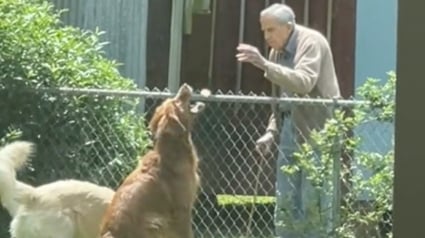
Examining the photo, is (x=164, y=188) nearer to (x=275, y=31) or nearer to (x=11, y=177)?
(x=11, y=177)

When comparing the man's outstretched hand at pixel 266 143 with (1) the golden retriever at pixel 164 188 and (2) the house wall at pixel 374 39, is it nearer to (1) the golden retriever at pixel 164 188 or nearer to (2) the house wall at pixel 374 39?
(1) the golden retriever at pixel 164 188

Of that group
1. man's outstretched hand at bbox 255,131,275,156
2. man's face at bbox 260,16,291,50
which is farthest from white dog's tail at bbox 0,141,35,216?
man's face at bbox 260,16,291,50

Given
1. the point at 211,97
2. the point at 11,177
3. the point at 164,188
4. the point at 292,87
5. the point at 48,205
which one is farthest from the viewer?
the point at 292,87

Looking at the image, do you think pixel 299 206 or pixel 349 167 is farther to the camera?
pixel 299 206

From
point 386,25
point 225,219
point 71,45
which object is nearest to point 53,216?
point 71,45

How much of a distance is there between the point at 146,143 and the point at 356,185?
156 cm

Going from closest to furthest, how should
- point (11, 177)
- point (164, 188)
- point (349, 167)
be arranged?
1. point (164, 188)
2. point (11, 177)
3. point (349, 167)

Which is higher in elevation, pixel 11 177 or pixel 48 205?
pixel 11 177

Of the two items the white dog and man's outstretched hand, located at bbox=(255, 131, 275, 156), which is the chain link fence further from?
the white dog

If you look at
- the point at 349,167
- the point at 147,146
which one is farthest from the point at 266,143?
the point at 147,146

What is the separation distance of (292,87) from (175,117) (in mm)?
1856

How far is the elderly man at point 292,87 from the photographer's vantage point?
666 cm

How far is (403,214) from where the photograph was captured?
139cm

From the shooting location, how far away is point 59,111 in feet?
22.9
